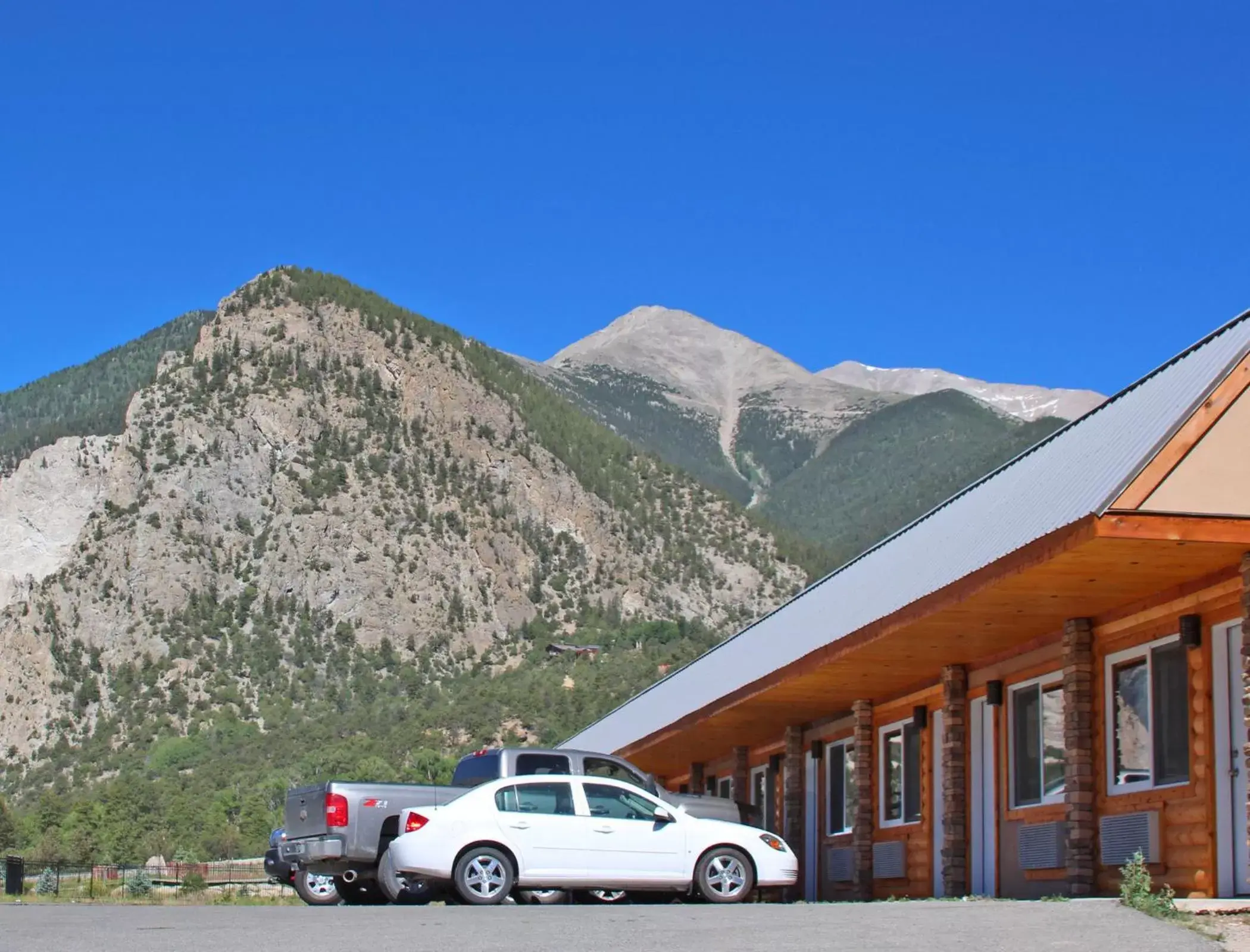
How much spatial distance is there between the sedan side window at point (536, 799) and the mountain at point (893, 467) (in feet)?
297

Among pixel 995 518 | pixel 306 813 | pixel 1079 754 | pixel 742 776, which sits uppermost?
pixel 995 518

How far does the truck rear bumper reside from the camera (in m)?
19.0

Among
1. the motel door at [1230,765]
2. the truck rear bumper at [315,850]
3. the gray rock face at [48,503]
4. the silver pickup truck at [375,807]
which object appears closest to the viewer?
the motel door at [1230,765]

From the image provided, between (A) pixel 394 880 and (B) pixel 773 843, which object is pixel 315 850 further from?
(B) pixel 773 843

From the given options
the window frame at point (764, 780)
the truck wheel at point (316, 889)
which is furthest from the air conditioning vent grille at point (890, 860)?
the truck wheel at point (316, 889)

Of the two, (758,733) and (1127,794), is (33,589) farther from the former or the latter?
(1127,794)

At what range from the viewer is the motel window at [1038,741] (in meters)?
18.3

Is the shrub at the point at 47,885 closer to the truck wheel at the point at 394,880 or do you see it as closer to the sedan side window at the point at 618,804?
the truck wheel at the point at 394,880

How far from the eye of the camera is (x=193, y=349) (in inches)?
3952

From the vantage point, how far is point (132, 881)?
37.6 m

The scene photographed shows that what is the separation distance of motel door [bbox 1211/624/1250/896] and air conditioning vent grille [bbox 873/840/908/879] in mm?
8051

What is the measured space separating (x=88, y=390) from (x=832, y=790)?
11335 centimetres

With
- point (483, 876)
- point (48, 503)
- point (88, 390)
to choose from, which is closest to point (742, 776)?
point (483, 876)

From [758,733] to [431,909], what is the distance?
14743mm
